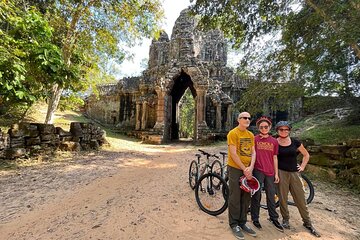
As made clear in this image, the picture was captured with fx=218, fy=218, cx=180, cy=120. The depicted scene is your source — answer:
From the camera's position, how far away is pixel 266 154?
3.61 metres

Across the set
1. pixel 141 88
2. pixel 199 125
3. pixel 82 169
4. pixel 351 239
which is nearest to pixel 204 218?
pixel 351 239

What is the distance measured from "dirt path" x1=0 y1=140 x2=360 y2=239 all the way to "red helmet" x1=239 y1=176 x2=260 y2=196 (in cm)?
76

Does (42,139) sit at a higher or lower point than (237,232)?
higher

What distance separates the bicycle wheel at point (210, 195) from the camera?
4.21 m

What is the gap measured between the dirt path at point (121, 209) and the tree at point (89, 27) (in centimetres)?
504

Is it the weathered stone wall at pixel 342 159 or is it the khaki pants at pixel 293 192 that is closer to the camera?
the khaki pants at pixel 293 192

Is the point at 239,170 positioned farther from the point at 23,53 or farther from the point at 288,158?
the point at 23,53

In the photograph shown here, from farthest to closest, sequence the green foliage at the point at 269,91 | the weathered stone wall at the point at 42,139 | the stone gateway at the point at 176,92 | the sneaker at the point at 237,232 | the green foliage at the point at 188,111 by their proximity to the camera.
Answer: the green foliage at the point at 188,111
the stone gateway at the point at 176,92
the green foliage at the point at 269,91
the weathered stone wall at the point at 42,139
the sneaker at the point at 237,232

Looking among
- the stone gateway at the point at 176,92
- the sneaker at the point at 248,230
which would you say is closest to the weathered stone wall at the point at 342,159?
the sneaker at the point at 248,230

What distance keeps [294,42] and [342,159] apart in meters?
4.90

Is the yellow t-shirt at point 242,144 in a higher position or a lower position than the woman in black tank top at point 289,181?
higher

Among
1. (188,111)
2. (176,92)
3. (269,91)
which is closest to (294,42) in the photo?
(269,91)

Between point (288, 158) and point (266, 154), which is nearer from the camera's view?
point (266, 154)

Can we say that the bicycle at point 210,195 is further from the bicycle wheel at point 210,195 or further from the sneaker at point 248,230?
the sneaker at point 248,230
